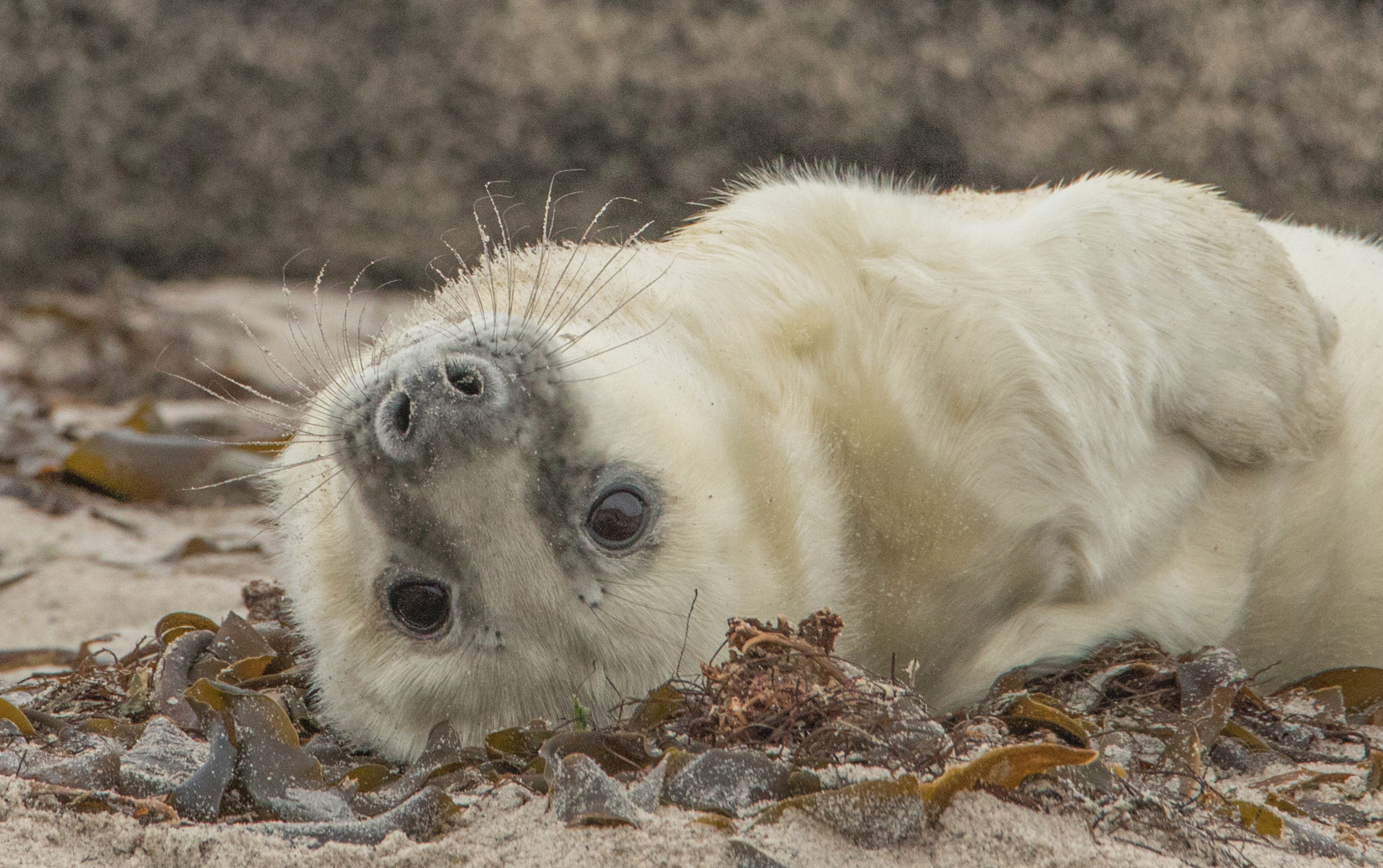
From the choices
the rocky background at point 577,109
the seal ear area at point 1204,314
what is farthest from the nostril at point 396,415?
the rocky background at point 577,109

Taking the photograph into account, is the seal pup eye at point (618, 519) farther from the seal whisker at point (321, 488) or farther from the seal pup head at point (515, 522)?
the seal whisker at point (321, 488)

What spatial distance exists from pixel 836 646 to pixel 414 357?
3.54 feet

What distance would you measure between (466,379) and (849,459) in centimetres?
86

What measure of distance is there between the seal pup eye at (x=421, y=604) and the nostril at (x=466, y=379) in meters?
0.42

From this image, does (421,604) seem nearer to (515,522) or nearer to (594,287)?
(515,522)

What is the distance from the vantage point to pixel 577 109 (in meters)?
7.91

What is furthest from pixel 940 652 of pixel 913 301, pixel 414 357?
pixel 414 357

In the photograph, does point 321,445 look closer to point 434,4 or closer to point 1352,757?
point 1352,757

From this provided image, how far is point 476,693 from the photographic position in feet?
9.04

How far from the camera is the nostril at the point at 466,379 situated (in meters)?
2.58

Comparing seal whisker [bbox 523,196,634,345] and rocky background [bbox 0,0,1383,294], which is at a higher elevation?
rocky background [bbox 0,0,1383,294]

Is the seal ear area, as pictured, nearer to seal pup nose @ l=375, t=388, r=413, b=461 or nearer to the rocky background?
seal pup nose @ l=375, t=388, r=413, b=461

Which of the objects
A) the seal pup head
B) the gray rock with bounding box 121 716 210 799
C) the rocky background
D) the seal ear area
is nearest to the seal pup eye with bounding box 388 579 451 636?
the seal pup head

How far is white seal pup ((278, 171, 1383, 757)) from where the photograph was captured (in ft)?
8.75
